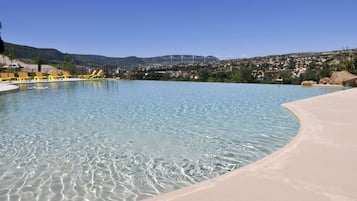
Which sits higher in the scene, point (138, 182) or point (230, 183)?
point (230, 183)

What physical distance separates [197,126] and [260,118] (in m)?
1.68

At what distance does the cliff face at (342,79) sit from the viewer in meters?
17.0

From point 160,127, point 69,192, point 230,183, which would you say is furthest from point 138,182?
point 160,127

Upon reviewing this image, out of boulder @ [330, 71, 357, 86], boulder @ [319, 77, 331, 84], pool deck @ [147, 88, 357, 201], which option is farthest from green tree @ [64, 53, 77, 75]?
pool deck @ [147, 88, 357, 201]

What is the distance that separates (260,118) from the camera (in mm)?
6859

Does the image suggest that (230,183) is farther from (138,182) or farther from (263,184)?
(138,182)

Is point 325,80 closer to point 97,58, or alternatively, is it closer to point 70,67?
point 70,67

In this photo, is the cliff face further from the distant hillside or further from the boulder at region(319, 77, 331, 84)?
the distant hillside

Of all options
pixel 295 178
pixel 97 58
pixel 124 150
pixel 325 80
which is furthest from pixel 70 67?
pixel 97 58

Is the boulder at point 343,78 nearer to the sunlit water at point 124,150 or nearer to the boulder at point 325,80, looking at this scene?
the boulder at point 325,80

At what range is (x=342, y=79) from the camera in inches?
697

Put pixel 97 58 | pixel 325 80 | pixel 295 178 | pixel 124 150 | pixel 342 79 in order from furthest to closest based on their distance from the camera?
pixel 97 58 → pixel 325 80 → pixel 342 79 → pixel 124 150 → pixel 295 178

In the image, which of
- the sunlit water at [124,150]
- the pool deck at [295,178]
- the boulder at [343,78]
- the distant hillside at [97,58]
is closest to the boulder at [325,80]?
the boulder at [343,78]

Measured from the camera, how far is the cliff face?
1705 cm
